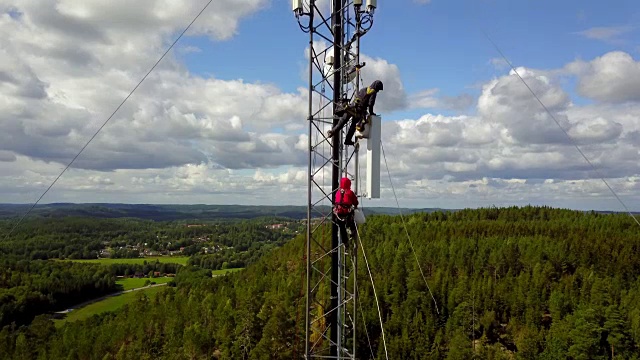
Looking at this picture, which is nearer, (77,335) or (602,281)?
(77,335)

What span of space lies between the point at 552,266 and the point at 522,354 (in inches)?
1237

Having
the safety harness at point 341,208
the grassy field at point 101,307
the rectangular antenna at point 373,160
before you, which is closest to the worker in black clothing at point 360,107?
the rectangular antenna at point 373,160

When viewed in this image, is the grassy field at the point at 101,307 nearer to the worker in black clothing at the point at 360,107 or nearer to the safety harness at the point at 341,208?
the safety harness at the point at 341,208

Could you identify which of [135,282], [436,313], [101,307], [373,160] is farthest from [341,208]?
[135,282]

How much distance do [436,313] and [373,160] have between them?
5672 centimetres

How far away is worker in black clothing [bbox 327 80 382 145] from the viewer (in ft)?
34.4

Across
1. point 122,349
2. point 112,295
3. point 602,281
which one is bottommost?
point 112,295

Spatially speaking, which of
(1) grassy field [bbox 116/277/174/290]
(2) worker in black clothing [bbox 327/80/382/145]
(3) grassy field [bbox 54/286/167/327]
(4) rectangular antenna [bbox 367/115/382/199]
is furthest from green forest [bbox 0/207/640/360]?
(1) grassy field [bbox 116/277/174/290]

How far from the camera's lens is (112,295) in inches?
4168

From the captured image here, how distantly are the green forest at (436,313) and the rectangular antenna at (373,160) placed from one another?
24314 mm

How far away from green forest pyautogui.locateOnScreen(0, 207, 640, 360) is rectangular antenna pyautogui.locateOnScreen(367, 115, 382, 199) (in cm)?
2431

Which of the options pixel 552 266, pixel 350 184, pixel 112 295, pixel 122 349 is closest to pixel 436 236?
pixel 552 266

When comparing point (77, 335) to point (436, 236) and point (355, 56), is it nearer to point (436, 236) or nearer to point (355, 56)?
point (355, 56)

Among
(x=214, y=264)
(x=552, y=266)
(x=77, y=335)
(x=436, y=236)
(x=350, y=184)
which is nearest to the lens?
(x=350, y=184)
